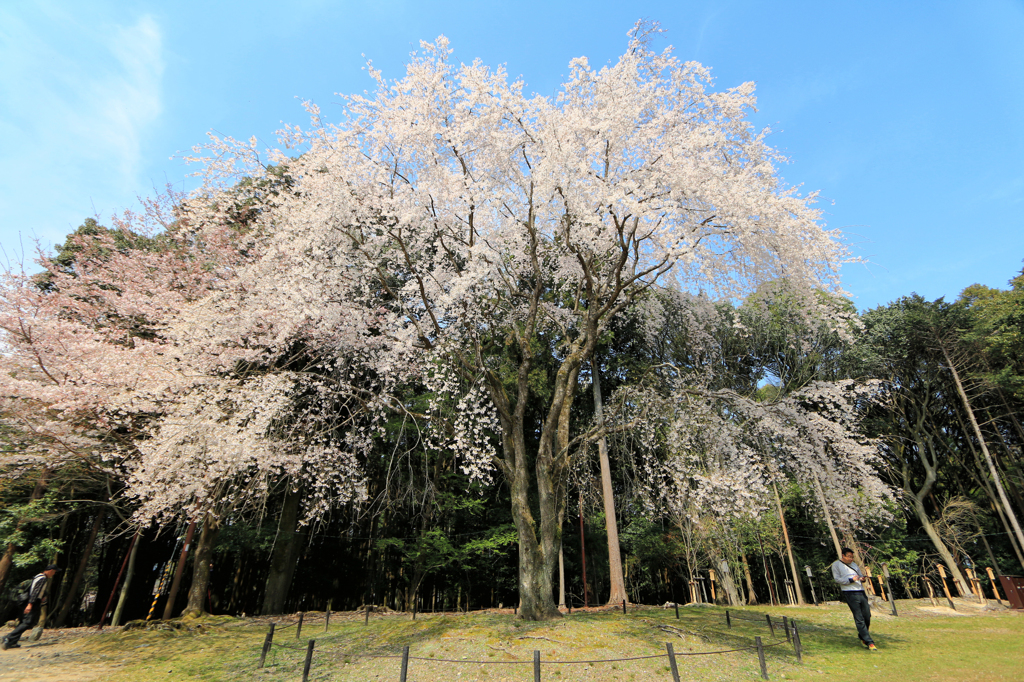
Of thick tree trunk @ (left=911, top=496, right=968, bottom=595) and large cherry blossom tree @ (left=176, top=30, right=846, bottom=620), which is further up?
large cherry blossom tree @ (left=176, top=30, right=846, bottom=620)

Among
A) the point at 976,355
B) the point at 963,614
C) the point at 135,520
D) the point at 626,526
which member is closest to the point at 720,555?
the point at 626,526

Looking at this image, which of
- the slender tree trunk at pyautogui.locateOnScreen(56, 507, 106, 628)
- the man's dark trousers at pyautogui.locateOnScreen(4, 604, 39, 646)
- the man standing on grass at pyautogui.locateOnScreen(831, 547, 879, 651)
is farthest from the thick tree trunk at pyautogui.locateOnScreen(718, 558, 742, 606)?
the slender tree trunk at pyautogui.locateOnScreen(56, 507, 106, 628)

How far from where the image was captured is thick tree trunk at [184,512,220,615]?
10.8m

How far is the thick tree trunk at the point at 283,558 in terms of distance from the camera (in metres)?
13.4

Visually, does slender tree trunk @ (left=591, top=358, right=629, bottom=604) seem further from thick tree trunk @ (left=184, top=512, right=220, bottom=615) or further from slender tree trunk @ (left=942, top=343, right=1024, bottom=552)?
slender tree trunk @ (left=942, top=343, right=1024, bottom=552)

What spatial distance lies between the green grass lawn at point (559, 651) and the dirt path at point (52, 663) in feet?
0.65

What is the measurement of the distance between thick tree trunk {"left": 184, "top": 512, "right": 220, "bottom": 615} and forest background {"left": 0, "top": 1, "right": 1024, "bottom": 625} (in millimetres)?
44

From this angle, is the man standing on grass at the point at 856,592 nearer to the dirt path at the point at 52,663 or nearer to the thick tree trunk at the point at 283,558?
the dirt path at the point at 52,663

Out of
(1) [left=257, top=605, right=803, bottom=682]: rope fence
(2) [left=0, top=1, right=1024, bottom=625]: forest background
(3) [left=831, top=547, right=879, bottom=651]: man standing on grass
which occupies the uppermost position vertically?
(2) [left=0, top=1, right=1024, bottom=625]: forest background

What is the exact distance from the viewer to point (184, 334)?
10805mm

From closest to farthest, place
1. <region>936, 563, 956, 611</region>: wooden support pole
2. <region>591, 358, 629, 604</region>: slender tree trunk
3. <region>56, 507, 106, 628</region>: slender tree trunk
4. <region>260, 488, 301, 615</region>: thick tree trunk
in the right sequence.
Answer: <region>56, 507, 106, 628</region>: slender tree trunk < <region>591, 358, 629, 604</region>: slender tree trunk < <region>260, 488, 301, 615</region>: thick tree trunk < <region>936, 563, 956, 611</region>: wooden support pole

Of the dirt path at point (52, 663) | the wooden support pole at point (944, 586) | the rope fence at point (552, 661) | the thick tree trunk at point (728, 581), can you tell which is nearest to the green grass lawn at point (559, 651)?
the rope fence at point (552, 661)

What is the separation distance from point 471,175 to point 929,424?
23125 millimetres

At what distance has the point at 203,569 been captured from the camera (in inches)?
444
